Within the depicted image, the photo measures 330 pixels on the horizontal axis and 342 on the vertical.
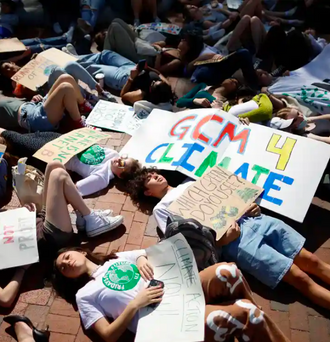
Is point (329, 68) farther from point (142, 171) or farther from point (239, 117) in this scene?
point (142, 171)

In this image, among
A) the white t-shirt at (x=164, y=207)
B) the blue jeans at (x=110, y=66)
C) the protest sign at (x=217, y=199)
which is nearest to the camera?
the protest sign at (x=217, y=199)

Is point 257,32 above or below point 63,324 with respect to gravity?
above

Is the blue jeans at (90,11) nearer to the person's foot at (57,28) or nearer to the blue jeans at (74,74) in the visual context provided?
the person's foot at (57,28)

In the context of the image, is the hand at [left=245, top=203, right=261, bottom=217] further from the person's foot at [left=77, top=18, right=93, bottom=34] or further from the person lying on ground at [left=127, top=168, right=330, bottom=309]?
the person's foot at [left=77, top=18, right=93, bottom=34]

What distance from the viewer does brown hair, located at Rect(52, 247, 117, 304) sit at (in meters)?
3.03

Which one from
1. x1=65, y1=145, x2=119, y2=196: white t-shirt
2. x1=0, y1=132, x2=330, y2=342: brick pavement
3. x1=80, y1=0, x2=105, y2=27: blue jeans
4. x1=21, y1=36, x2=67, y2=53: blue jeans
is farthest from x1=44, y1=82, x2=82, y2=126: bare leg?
x1=80, y1=0, x2=105, y2=27: blue jeans

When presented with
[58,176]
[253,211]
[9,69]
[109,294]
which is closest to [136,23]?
[9,69]

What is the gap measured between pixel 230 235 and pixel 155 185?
890mm

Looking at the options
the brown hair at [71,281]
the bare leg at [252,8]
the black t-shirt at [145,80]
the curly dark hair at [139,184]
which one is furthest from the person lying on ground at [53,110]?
the bare leg at [252,8]

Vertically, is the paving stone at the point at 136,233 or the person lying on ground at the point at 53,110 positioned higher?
the person lying on ground at the point at 53,110

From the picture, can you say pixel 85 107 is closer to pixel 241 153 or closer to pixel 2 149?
pixel 2 149

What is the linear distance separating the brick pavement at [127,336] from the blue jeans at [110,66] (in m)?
2.34

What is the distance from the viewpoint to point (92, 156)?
164 inches

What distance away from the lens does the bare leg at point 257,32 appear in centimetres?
607
